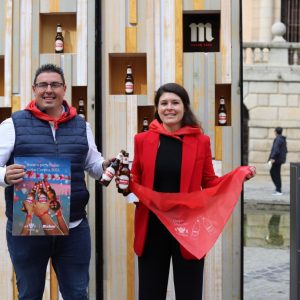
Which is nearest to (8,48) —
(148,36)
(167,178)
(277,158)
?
(148,36)

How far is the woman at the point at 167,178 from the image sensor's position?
3.89 metres

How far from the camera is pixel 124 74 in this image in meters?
5.62

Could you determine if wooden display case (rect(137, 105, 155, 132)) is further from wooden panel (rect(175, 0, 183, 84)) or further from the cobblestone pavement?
the cobblestone pavement

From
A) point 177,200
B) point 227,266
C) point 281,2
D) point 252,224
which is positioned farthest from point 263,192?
point 177,200

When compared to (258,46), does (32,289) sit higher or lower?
lower

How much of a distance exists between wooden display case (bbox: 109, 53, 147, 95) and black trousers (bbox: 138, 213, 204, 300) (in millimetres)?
1945

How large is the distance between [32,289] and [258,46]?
62.3 ft

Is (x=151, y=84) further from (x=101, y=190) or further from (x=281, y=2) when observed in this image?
(x=281, y=2)

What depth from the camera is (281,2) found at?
24375 millimetres

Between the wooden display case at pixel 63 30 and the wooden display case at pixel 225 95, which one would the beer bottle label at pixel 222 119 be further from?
the wooden display case at pixel 63 30

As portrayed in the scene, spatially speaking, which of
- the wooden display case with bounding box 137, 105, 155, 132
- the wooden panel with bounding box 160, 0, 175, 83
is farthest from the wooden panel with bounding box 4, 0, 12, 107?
the wooden panel with bounding box 160, 0, 175, 83

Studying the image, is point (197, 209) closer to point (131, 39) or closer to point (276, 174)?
point (131, 39)

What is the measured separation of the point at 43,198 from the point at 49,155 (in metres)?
0.25

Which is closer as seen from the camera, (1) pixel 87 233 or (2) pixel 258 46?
(1) pixel 87 233
